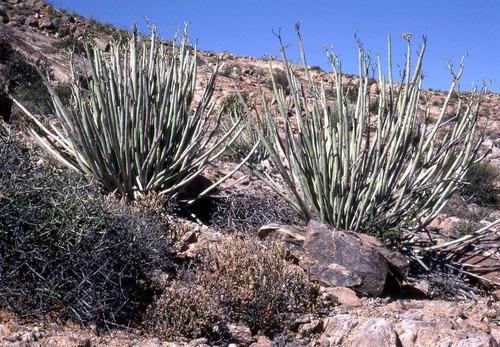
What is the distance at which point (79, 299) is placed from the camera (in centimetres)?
335

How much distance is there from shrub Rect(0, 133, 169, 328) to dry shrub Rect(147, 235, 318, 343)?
0.84 ft

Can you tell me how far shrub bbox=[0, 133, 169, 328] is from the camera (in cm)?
333

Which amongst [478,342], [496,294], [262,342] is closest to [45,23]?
[496,294]

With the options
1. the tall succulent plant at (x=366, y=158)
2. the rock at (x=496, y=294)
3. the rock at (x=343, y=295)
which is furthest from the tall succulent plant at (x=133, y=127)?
the rock at (x=496, y=294)

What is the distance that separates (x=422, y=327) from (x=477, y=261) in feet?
5.72

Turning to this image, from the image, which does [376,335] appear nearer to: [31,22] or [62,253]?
[62,253]

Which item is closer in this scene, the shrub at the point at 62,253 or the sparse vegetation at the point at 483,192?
the shrub at the point at 62,253

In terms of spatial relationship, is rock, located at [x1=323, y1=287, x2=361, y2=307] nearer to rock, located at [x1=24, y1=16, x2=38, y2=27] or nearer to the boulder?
the boulder

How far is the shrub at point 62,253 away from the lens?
333cm

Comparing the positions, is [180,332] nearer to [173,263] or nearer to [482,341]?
[173,263]

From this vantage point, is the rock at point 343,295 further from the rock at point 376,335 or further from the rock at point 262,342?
the rock at point 262,342

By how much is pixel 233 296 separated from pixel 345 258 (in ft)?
3.58

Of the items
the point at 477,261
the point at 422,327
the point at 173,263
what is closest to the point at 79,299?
the point at 173,263

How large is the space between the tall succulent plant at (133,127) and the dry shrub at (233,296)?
1.59 metres
